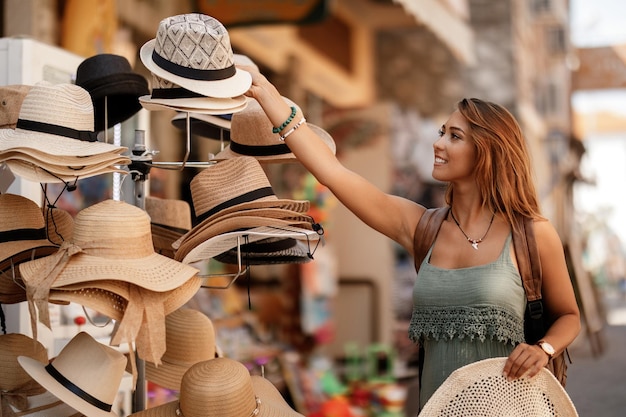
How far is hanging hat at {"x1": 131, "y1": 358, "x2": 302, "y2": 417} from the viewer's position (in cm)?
246

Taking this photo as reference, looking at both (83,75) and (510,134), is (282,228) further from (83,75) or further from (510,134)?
(83,75)

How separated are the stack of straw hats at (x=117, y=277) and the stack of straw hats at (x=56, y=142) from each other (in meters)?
0.14

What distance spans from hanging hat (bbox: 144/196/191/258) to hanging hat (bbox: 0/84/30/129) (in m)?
0.56

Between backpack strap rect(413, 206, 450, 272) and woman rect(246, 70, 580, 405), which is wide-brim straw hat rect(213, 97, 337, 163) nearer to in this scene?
woman rect(246, 70, 580, 405)

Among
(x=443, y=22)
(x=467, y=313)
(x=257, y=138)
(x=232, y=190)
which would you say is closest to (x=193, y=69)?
(x=232, y=190)

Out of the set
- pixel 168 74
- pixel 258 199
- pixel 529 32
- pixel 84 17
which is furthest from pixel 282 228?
pixel 529 32

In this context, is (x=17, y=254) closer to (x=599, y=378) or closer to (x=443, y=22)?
(x=599, y=378)

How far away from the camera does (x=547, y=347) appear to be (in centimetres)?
242

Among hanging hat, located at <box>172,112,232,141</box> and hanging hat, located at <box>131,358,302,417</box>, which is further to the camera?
hanging hat, located at <box>172,112,232,141</box>

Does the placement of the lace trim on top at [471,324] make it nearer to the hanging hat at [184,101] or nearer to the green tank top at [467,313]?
the green tank top at [467,313]

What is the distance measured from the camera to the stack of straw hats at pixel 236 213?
2.50m

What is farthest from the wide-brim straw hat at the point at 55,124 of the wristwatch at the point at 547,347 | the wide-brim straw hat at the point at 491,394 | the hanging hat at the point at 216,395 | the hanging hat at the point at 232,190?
the wristwatch at the point at 547,347

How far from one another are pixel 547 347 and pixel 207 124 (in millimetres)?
1555

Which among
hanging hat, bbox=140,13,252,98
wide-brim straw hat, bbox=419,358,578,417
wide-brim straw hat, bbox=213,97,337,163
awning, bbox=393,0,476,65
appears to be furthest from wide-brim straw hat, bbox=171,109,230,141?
awning, bbox=393,0,476,65
